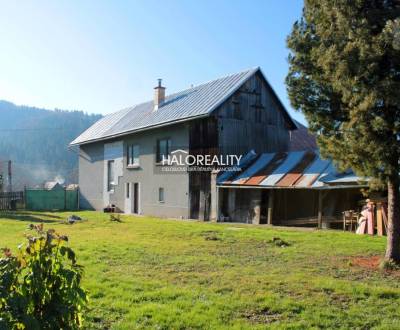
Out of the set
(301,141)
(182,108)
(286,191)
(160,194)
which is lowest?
(160,194)

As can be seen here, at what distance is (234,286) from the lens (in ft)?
23.2

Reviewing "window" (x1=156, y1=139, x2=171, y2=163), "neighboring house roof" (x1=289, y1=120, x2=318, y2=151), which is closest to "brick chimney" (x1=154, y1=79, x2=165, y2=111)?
"window" (x1=156, y1=139, x2=171, y2=163)

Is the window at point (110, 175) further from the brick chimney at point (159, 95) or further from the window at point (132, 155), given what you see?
the brick chimney at point (159, 95)

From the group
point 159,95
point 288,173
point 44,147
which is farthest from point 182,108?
point 44,147

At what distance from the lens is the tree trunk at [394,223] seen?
8.93m

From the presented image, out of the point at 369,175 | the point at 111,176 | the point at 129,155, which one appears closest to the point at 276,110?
the point at 129,155

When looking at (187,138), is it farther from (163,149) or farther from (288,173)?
(288,173)

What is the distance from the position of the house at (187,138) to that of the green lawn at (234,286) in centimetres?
1047

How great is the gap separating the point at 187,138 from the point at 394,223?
14717 millimetres

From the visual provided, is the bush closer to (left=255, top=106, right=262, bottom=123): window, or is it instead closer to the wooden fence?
(left=255, top=106, right=262, bottom=123): window

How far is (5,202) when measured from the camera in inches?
1194

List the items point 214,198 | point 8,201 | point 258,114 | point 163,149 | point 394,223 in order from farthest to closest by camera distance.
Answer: point 8,201
point 163,149
point 258,114
point 214,198
point 394,223

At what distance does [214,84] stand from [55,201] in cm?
1560

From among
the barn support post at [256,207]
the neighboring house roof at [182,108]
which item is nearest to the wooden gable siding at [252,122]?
the neighboring house roof at [182,108]
